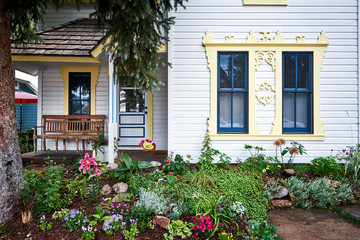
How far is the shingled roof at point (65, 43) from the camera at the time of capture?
600 cm

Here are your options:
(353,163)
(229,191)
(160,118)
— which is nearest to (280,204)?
(229,191)

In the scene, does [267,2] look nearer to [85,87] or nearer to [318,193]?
[318,193]

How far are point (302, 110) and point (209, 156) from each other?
2580 mm

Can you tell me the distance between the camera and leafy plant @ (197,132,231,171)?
4660 mm

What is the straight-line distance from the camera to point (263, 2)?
516 cm

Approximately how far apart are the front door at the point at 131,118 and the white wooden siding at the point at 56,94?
0.53 m

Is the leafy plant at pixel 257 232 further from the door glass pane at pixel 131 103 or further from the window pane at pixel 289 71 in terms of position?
the door glass pane at pixel 131 103

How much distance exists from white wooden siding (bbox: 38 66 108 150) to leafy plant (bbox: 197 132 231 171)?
358 cm

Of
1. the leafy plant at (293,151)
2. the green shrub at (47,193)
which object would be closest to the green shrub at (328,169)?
the leafy plant at (293,151)

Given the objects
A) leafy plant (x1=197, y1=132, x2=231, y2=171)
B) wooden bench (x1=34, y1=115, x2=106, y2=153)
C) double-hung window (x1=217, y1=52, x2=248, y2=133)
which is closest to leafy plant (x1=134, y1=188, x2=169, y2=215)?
leafy plant (x1=197, y1=132, x2=231, y2=171)

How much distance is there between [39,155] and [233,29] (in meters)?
5.99

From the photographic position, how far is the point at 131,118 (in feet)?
23.6

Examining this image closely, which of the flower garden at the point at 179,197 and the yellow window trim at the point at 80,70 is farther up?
the yellow window trim at the point at 80,70

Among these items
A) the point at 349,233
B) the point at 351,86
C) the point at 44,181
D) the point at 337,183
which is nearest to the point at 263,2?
the point at 351,86
